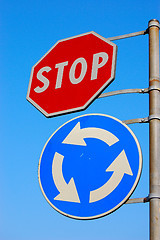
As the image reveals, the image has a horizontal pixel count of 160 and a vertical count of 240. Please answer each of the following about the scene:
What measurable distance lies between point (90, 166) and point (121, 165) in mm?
212

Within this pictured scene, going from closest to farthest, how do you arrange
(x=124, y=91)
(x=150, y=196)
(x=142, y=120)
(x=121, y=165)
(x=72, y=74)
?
(x=150, y=196) < (x=121, y=165) < (x=142, y=120) < (x=124, y=91) < (x=72, y=74)

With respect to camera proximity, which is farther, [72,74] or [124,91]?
[72,74]

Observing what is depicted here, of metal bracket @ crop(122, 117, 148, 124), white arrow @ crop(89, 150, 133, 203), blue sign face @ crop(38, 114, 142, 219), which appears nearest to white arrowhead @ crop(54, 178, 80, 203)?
blue sign face @ crop(38, 114, 142, 219)

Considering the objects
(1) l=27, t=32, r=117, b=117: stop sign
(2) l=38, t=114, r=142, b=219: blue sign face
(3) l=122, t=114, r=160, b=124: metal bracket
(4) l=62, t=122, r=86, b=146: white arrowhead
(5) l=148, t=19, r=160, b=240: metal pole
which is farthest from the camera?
(1) l=27, t=32, r=117, b=117: stop sign

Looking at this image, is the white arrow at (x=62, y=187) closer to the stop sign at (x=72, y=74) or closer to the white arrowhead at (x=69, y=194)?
the white arrowhead at (x=69, y=194)

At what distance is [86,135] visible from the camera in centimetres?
288

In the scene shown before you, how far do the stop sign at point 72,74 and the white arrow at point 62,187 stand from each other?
1.49ft

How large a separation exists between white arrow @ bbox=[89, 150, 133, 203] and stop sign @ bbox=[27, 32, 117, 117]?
21.4 inches

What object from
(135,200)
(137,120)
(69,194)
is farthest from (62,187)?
(137,120)

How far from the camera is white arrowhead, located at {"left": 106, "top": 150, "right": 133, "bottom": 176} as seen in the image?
264cm

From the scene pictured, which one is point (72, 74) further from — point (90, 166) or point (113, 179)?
point (113, 179)

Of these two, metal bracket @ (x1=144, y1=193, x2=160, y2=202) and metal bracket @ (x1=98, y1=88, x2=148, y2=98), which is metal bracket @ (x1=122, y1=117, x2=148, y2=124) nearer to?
metal bracket @ (x1=98, y1=88, x2=148, y2=98)

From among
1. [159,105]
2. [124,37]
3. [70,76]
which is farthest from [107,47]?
[159,105]

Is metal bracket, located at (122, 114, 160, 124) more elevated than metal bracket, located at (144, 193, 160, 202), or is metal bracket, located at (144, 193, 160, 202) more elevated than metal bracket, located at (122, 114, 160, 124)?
metal bracket, located at (122, 114, 160, 124)
